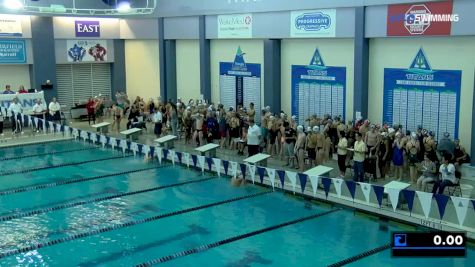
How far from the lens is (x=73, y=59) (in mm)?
24078

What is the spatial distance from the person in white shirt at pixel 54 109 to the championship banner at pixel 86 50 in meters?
3.81

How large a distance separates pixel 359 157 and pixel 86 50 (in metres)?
16.0

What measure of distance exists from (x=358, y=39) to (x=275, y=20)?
3.48 metres

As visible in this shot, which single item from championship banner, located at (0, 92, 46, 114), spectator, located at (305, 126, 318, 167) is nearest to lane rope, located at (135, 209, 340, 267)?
spectator, located at (305, 126, 318, 167)

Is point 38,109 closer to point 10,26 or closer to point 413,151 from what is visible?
point 10,26

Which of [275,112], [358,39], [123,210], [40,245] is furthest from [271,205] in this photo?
[275,112]

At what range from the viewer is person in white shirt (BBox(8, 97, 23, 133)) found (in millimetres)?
19406

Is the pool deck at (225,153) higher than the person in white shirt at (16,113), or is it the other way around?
the person in white shirt at (16,113)

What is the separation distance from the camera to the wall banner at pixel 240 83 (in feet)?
62.9

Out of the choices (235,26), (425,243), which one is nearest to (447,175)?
(425,243)

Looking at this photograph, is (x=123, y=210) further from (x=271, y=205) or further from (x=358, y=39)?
(x=358, y=39)

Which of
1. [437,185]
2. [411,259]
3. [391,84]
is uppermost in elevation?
[391,84]

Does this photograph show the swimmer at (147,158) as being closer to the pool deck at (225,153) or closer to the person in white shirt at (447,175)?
the pool deck at (225,153)

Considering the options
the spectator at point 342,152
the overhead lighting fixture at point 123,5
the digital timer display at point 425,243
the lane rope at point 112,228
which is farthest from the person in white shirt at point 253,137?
the overhead lighting fixture at point 123,5
